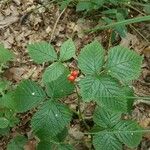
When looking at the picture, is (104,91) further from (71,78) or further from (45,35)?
(45,35)

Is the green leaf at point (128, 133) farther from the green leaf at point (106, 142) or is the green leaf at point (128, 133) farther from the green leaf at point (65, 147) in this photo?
the green leaf at point (65, 147)

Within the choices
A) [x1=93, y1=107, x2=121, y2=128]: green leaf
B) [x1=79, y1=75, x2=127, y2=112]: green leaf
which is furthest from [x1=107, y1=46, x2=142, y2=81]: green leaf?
[x1=93, y1=107, x2=121, y2=128]: green leaf

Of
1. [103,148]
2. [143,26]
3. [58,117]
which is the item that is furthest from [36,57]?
[143,26]

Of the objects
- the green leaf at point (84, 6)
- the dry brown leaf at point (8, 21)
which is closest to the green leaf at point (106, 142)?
the green leaf at point (84, 6)

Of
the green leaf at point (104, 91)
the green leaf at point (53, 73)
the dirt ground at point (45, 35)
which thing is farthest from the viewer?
the dirt ground at point (45, 35)

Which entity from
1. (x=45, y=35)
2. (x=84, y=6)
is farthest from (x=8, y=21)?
(x=84, y=6)

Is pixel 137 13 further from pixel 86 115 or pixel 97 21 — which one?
pixel 86 115

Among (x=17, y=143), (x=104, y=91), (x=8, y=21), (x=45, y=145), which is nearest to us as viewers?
(x=104, y=91)
